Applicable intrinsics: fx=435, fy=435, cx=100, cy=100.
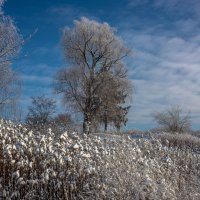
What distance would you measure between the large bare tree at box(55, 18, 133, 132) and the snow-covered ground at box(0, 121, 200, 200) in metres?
24.3

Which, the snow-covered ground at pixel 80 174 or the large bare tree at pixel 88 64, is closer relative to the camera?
the snow-covered ground at pixel 80 174

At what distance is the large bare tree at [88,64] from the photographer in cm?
3322

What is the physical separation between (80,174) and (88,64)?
26.4 m

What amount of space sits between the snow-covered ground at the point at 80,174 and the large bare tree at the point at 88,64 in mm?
24266

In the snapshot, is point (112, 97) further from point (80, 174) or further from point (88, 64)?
point (80, 174)

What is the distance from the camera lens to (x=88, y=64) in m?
33.8

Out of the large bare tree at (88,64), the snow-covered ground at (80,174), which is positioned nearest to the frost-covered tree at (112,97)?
the large bare tree at (88,64)

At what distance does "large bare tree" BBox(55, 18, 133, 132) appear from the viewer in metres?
33.2

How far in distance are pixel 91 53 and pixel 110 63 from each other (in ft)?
5.56

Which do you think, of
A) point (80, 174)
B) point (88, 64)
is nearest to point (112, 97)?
point (88, 64)

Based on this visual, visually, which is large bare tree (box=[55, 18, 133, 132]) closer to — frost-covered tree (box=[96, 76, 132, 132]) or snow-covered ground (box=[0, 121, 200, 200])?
frost-covered tree (box=[96, 76, 132, 132])

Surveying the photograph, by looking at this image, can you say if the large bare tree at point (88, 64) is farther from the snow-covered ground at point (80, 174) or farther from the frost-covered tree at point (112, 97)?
the snow-covered ground at point (80, 174)

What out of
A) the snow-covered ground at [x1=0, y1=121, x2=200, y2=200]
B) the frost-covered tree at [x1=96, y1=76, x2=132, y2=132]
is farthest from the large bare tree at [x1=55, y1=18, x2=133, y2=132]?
the snow-covered ground at [x1=0, y1=121, x2=200, y2=200]

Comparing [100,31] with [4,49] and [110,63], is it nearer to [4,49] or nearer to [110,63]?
[110,63]
